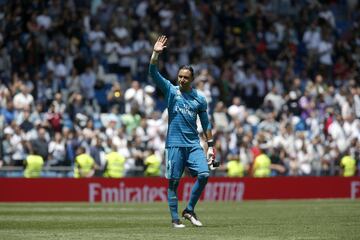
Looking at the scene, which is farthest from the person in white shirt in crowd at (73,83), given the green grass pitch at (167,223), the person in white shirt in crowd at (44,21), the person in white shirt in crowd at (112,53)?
the green grass pitch at (167,223)

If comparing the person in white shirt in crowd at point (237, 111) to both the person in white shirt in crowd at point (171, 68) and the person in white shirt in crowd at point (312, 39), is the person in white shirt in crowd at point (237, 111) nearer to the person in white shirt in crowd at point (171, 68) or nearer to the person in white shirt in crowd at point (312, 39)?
the person in white shirt in crowd at point (171, 68)

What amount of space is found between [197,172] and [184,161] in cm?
30

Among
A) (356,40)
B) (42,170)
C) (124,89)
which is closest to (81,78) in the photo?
(124,89)

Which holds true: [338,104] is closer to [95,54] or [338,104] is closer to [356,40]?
[356,40]

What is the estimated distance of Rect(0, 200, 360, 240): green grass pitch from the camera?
597 inches

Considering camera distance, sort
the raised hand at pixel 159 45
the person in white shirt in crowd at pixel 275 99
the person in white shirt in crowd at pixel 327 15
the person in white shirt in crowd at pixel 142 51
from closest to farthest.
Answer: the raised hand at pixel 159 45, the person in white shirt in crowd at pixel 142 51, the person in white shirt in crowd at pixel 275 99, the person in white shirt in crowd at pixel 327 15

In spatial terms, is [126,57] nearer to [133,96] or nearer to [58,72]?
[133,96]

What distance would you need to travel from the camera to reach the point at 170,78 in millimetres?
34156

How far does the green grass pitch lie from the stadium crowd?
6311 millimetres

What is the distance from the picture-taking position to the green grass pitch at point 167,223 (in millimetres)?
15156

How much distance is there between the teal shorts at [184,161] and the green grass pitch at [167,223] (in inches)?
35.8

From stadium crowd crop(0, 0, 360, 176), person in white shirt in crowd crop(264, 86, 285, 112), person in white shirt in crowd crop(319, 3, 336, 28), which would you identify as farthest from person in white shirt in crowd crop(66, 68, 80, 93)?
person in white shirt in crowd crop(319, 3, 336, 28)

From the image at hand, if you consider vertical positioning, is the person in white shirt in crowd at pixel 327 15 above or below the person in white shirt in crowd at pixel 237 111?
above

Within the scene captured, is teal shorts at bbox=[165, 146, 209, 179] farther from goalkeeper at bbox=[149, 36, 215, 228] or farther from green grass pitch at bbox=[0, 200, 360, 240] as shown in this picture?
green grass pitch at bbox=[0, 200, 360, 240]
